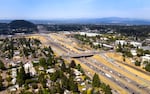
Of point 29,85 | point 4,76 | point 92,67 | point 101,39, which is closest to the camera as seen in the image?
point 29,85

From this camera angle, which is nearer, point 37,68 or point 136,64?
point 37,68

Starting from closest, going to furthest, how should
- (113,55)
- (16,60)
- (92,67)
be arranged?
(92,67) → (16,60) → (113,55)

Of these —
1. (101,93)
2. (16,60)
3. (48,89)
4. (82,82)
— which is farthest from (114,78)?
(16,60)

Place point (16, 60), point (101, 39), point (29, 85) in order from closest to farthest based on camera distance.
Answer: point (29, 85) < point (16, 60) < point (101, 39)

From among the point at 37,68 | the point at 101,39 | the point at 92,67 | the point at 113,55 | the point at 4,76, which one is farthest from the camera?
the point at 101,39

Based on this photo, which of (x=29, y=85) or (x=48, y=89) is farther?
(x=29, y=85)

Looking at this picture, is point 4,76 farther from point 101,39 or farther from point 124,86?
point 101,39

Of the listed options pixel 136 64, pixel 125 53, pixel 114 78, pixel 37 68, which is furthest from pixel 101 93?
pixel 125 53

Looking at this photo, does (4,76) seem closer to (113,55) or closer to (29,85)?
(29,85)
